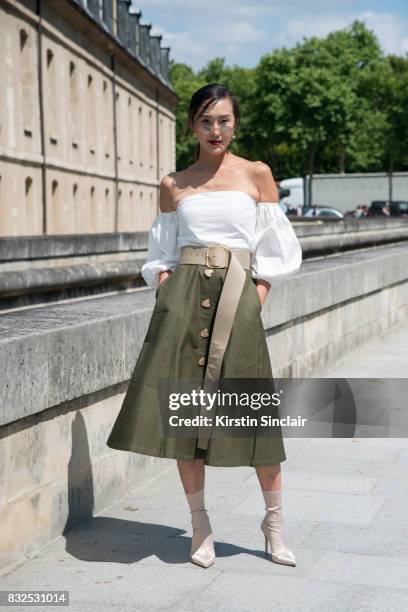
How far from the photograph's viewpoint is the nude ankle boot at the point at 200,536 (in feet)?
15.6

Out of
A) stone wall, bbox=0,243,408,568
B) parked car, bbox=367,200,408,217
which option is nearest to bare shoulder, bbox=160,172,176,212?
stone wall, bbox=0,243,408,568

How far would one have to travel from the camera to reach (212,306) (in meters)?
4.66

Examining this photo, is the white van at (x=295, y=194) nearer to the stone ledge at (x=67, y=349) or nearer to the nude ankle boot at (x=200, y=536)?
the stone ledge at (x=67, y=349)

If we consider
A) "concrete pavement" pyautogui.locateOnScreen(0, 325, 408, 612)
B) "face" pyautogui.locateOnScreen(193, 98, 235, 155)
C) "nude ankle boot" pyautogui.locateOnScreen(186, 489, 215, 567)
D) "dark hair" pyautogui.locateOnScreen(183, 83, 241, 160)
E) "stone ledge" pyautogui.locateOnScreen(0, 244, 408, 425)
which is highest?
"dark hair" pyautogui.locateOnScreen(183, 83, 241, 160)

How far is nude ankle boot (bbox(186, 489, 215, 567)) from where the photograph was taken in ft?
15.6

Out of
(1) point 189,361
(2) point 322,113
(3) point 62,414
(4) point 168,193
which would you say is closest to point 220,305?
(1) point 189,361

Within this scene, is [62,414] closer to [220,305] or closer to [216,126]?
[220,305]

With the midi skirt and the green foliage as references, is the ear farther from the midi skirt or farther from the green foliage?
the green foliage

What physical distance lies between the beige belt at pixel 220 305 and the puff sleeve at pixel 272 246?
119 millimetres

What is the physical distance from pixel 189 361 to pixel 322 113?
80039 millimetres

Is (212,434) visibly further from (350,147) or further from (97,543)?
(350,147)

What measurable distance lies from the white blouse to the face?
0.19 meters

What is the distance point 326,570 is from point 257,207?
145cm

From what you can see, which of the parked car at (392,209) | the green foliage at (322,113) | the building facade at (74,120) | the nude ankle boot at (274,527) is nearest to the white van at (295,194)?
the green foliage at (322,113)
